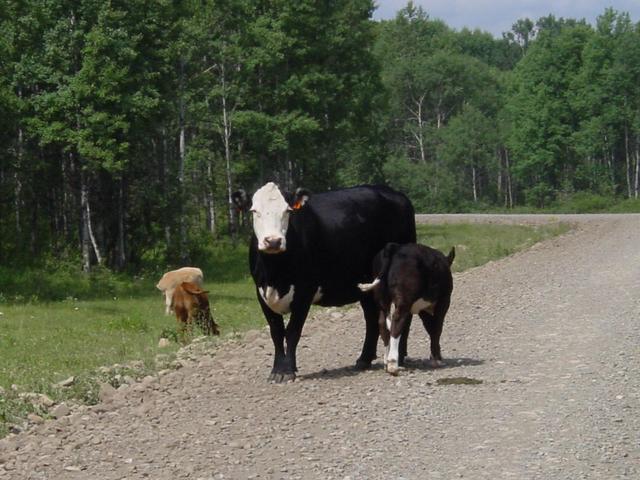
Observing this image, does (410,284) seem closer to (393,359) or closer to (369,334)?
(393,359)

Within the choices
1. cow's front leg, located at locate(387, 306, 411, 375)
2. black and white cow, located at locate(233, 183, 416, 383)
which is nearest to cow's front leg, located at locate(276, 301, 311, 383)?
black and white cow, located at locate(233, 183, 416, 383)

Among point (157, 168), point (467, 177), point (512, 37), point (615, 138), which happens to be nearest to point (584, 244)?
point (157, 168)

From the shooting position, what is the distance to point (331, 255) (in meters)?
12.9

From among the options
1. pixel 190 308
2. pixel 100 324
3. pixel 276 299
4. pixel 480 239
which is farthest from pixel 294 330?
pixel 480 239

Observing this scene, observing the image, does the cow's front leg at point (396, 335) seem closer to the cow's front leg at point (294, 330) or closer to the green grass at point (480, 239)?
the cow's front leg at point (294, 330)

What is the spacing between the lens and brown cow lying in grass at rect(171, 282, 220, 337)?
57.5ft

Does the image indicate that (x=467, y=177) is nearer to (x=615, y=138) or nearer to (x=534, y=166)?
(x=534, y=166)

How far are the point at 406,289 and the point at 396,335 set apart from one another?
49 centimetres

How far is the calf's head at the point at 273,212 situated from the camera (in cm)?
1188

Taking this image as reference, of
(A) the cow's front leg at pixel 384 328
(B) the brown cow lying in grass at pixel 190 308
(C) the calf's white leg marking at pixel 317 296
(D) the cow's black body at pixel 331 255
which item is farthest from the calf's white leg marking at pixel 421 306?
(B) the brown cow lying in grass at pixel 190 308

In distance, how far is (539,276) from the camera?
22516mm

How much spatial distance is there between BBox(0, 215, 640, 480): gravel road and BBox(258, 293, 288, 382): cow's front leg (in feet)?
0.81

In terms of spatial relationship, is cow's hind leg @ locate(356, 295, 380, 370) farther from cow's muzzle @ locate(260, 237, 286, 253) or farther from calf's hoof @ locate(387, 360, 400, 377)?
cow's muzzle @ locate(260, 237, 286, 253)

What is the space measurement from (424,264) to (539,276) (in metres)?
10.5
